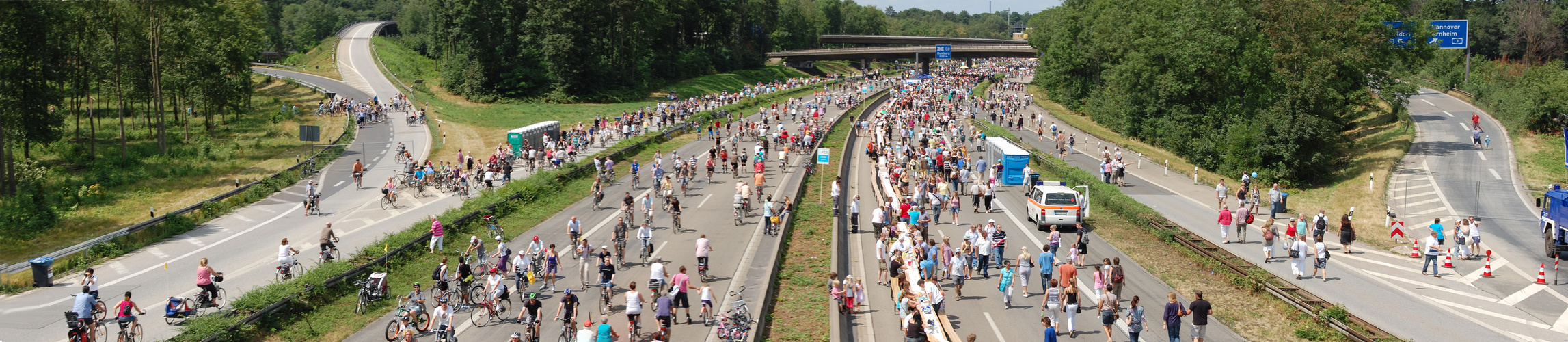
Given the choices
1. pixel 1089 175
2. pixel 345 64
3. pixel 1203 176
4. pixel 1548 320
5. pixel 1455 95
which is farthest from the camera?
pixel 345 64

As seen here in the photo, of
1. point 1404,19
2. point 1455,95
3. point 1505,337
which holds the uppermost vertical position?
point 1404,19

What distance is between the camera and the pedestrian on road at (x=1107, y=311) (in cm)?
1800

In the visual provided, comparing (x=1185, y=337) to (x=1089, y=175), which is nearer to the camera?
(x=1185, y=337)

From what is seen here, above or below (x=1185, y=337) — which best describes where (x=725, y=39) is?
above

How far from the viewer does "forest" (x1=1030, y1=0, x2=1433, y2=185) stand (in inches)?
1770

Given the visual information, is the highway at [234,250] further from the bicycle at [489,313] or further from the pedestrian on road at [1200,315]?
the pedestrian on road at [1200,315]

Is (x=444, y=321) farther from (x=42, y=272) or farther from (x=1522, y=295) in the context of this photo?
(x=1522, y=295)

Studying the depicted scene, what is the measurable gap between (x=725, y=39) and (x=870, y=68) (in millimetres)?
46749

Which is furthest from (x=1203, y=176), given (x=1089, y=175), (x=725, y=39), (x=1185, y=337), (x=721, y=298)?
(x=725, y=39)

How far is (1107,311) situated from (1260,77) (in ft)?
129

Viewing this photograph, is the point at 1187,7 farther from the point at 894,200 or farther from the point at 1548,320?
the point at 1548,320

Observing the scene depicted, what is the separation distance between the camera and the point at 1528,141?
154ft

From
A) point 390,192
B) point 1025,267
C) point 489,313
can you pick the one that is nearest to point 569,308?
point 489,313

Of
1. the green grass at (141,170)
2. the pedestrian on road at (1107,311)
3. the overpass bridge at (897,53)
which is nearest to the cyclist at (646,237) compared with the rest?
the pedestrian on road at (1107,311)
